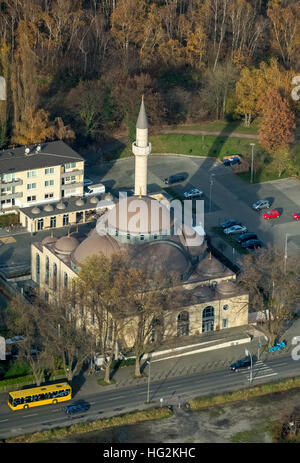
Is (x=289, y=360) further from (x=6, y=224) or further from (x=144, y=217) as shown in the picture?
(x=6, y=224)

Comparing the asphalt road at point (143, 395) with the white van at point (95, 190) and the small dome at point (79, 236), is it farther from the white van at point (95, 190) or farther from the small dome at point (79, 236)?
the white van at point (95, 190)

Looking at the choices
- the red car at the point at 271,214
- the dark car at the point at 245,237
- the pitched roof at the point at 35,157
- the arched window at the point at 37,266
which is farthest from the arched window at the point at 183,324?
the pitched roof at the point at 35,157

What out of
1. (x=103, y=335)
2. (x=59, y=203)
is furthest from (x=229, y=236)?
(x=103, y=335)

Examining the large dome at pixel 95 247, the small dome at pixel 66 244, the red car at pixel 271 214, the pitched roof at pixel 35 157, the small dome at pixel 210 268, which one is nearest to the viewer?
the large dome at pixel 95 247

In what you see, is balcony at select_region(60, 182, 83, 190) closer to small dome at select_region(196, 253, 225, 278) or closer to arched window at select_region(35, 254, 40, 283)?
arched window at select_region(35, 254, 40, 283)

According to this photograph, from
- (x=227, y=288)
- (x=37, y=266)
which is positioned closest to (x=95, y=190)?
(x=37, y=266)
